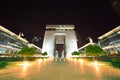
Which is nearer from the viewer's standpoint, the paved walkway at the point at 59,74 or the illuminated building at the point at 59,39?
the paved walkway at the point at 59,74

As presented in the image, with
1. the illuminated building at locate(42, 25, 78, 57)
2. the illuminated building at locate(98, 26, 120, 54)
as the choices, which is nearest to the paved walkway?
the illuminated building at locate(98, 26, 120, 54)

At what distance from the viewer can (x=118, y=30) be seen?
77.3 meters

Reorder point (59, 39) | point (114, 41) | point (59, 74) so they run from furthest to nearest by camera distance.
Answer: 1. point (59, 39)
2. point (114, 41)
3. point (59, 74)

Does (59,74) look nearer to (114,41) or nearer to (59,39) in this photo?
(114,41)

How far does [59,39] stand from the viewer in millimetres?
112375

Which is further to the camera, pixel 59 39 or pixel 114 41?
pixel 59 39

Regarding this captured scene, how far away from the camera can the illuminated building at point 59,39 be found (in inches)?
3752

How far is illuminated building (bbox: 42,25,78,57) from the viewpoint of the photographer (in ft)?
313

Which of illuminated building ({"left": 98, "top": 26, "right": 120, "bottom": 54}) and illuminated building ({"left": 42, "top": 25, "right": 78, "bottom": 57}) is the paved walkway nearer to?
illuminated building ({"left": 98, "top": 26, "right": 120, "bottom": 54})

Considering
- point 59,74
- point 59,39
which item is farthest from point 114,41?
point 59,74

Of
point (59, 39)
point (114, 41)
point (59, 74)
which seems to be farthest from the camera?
point (59, 39)

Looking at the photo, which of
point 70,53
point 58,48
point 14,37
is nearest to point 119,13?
point 70,53

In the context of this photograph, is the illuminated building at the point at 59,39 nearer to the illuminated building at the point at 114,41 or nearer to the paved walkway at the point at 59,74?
the illuminated building at the point at 114,41

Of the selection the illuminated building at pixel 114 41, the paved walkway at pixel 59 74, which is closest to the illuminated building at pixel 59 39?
the illuminated building at pixel 114 41
